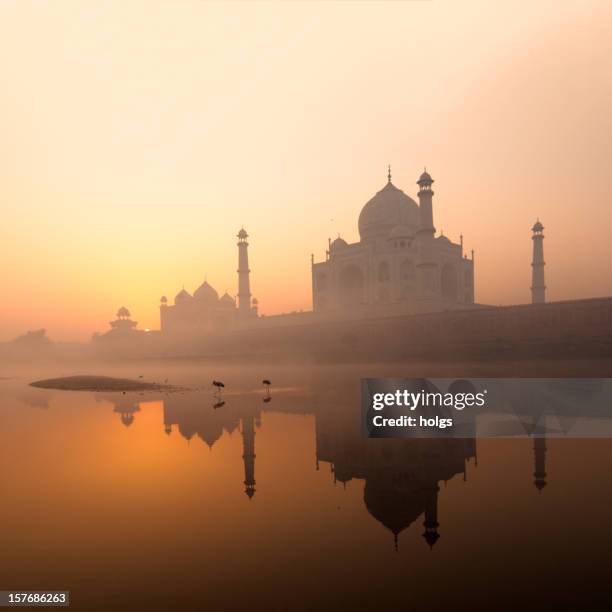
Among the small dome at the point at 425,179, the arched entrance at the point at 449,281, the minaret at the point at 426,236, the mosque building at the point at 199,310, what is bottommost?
the mosque building at the point at 199,310

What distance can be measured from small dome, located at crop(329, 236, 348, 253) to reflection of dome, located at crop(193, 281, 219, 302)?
2385 cm

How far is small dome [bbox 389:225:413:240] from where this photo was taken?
44.6 m

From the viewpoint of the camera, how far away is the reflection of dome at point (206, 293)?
66637 mm

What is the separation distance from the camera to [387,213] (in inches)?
1863

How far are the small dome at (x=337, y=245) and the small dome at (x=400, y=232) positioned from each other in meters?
6.73

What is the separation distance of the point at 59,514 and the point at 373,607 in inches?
140

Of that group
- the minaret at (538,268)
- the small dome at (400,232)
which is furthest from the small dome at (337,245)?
the minaret at (538,268)

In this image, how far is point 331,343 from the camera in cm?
3675

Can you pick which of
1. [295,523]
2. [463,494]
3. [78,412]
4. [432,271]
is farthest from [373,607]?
[432,271]

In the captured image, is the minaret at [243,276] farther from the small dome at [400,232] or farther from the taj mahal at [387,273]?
the small dome at [400,232]

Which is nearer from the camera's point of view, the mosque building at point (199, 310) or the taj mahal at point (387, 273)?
the taj mahal at point (387, 273)

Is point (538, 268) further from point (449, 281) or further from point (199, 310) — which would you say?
point (199, 310)

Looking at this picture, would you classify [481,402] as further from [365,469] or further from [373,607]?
[373,607]
